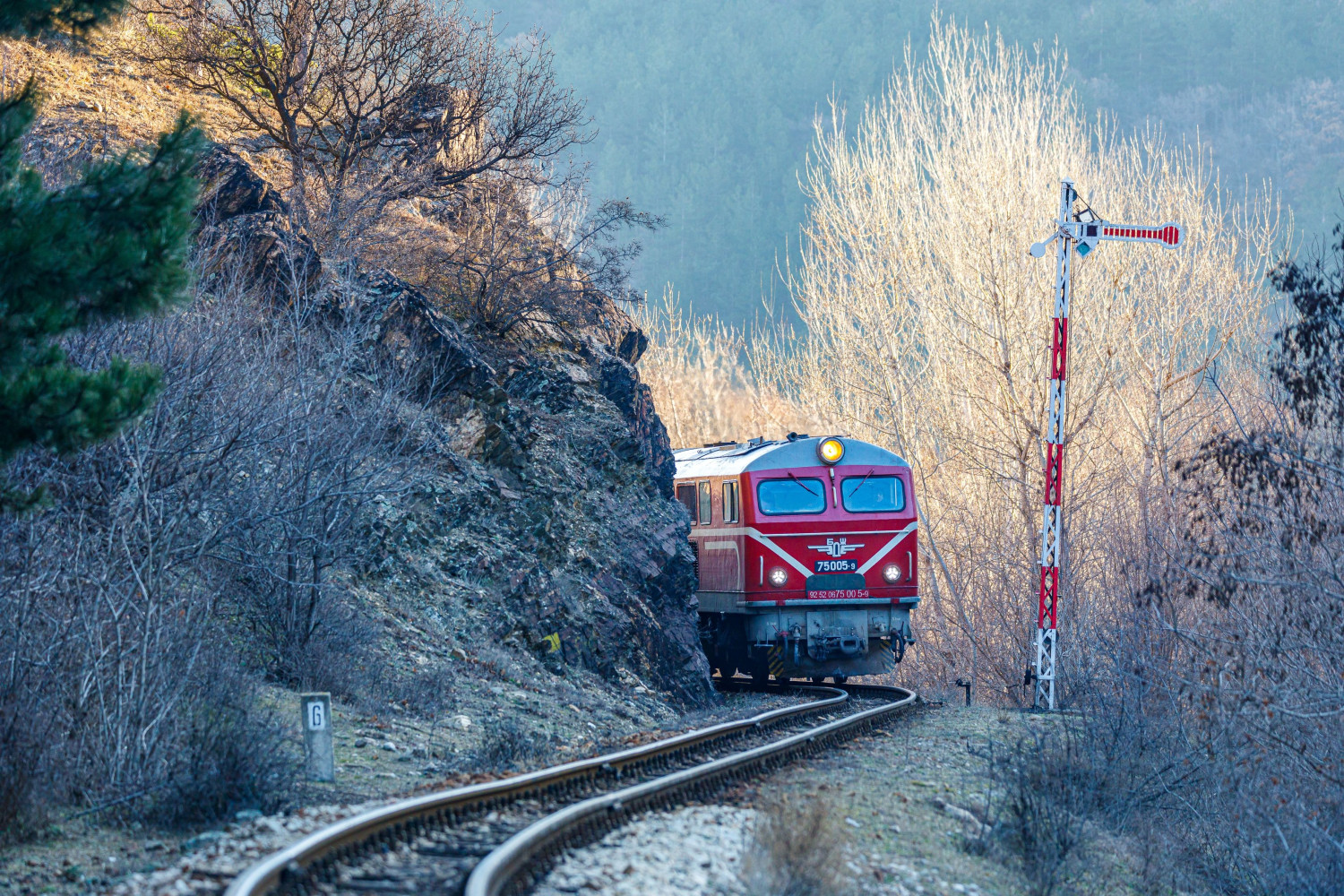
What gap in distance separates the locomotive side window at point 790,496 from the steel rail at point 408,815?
8122 mm

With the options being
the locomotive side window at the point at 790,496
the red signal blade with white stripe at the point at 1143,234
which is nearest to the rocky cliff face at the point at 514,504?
the locomotive side window at the point at 790,496

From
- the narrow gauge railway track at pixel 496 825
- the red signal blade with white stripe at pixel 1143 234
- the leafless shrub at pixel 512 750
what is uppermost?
the red signal blade with white stripe at pixel 1143 234

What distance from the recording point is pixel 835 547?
17.8 meters

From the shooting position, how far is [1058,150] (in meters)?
28.3

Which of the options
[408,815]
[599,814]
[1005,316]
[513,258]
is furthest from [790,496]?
[408,815]

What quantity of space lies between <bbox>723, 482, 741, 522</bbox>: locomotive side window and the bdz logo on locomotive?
149 cm

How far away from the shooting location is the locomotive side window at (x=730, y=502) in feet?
61.0

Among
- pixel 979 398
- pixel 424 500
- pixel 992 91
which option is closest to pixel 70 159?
pixel 424 500

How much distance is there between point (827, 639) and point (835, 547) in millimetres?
1360

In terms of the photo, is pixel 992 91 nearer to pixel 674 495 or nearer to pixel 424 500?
pixel 674 495

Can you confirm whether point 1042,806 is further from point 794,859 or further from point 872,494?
point 872,494

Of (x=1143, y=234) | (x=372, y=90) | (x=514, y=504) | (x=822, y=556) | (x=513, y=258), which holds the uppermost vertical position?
(x=372, y=90)

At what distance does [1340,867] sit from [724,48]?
112049 millimetres

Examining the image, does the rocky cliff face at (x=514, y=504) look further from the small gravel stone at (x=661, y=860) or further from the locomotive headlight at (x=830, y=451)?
the small gravel stone at (x=661, y=860)
